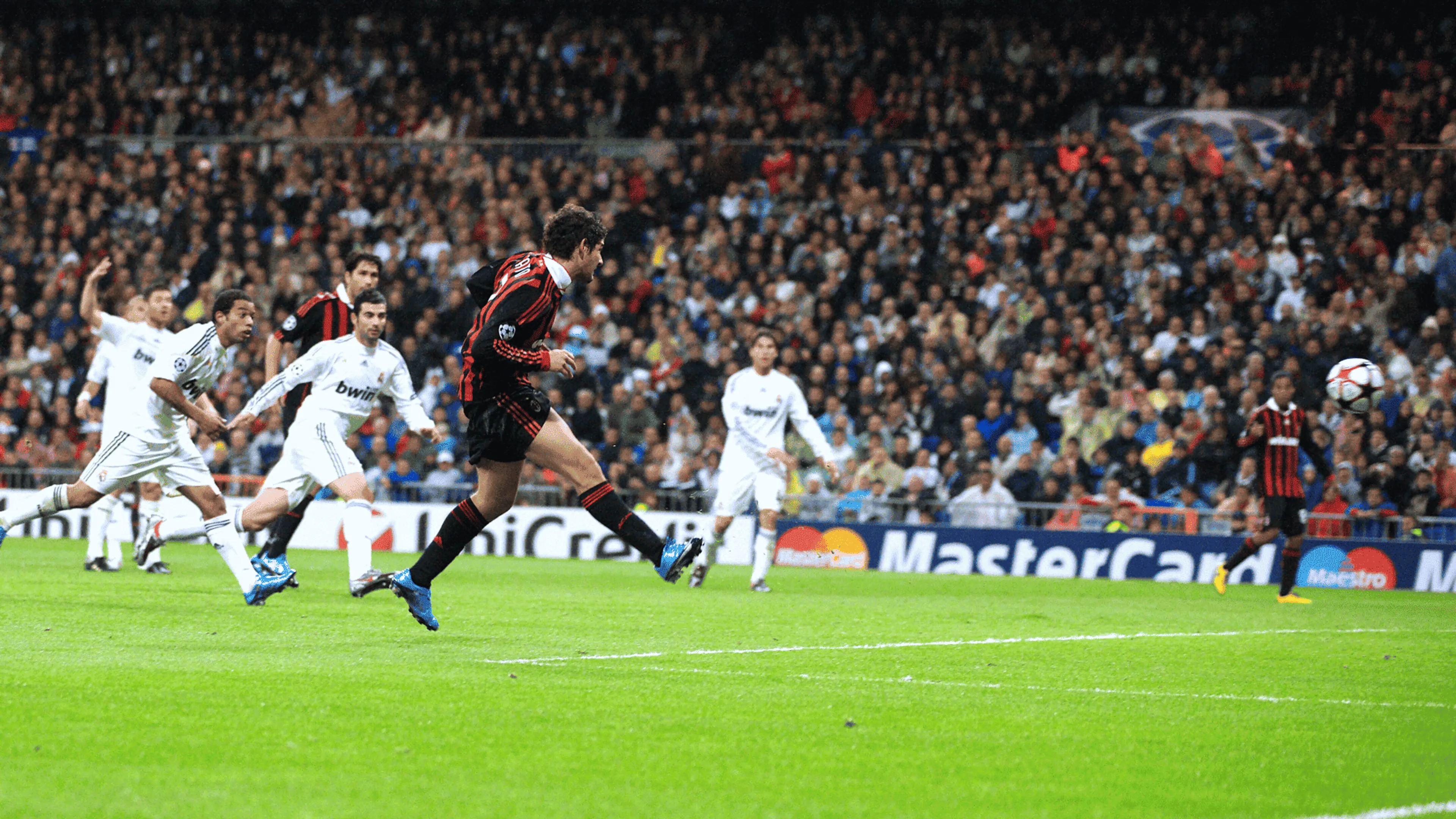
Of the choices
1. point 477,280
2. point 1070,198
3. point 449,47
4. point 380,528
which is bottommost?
point 380,528

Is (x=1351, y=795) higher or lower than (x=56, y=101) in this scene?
lower

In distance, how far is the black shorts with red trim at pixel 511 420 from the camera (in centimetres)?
886

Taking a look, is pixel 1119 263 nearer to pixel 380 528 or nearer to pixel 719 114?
pixel 719 114

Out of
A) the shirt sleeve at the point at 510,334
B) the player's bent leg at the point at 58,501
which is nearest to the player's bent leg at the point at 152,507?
the player's bent leg at the point at 58,501

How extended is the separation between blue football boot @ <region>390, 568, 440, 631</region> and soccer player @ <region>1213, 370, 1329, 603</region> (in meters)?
9.98

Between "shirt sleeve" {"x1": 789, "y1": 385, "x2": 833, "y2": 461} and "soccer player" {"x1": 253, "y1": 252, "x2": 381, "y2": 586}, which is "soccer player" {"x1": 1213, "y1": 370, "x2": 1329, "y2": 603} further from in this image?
"soccer player" {"x1": 253, "y1": 252, "x2": 381, "y2": 586}

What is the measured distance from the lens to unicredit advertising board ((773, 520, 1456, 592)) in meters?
19.2

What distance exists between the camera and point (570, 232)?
8.95m

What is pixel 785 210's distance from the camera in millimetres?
25938

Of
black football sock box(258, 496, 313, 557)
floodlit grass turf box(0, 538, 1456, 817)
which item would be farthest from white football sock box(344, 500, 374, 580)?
black football sock box(258, 496, 313, 557)

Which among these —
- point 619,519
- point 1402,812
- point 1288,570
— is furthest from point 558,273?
point 1288,570

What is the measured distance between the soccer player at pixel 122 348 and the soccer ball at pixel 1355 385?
1052 cm

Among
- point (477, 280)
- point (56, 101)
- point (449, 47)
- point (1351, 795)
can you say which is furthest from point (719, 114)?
point (1351, 795)

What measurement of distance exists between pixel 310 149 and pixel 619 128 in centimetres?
547
